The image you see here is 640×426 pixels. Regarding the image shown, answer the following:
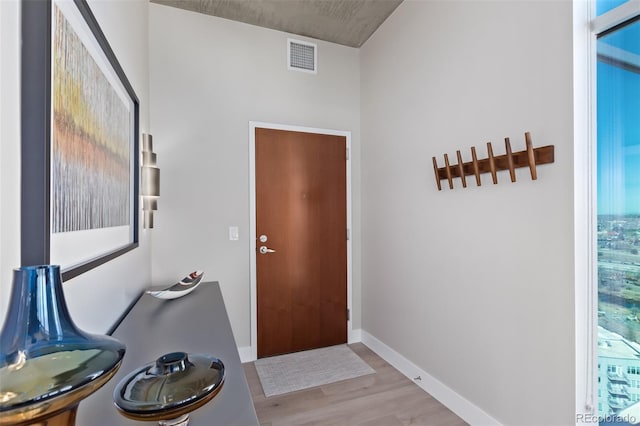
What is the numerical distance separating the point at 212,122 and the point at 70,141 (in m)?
1.91

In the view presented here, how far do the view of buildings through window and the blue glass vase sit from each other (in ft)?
5.84

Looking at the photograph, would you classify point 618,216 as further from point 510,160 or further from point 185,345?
point 185,345

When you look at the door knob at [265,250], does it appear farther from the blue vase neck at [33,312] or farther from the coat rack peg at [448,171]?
the blue vase neck at [33,312]

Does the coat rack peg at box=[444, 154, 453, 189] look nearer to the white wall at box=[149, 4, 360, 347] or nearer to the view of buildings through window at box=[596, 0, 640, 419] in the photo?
the view of buildings through window at box=[596, 0, 640, 419]

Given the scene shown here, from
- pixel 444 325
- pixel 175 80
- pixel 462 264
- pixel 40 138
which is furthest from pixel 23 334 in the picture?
pixel 175 80

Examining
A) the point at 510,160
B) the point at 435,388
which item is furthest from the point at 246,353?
the point at 510,160

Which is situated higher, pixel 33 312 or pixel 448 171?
pixel 448 171

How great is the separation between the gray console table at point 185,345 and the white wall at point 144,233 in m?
0.12

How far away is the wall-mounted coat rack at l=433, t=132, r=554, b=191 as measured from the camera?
4.83 ft

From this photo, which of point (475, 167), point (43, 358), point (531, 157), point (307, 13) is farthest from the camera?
point (307, 13)

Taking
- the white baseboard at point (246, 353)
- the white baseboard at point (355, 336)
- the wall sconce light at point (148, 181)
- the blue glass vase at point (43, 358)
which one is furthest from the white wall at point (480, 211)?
the wall sconce light at point (148, 181)

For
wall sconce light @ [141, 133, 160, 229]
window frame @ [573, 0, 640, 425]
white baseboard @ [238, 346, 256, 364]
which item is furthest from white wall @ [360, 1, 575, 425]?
wall sconce light @ [141, 133, 160, 229]

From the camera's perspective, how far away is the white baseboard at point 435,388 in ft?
5.98

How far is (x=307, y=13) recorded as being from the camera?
2.57 meters
